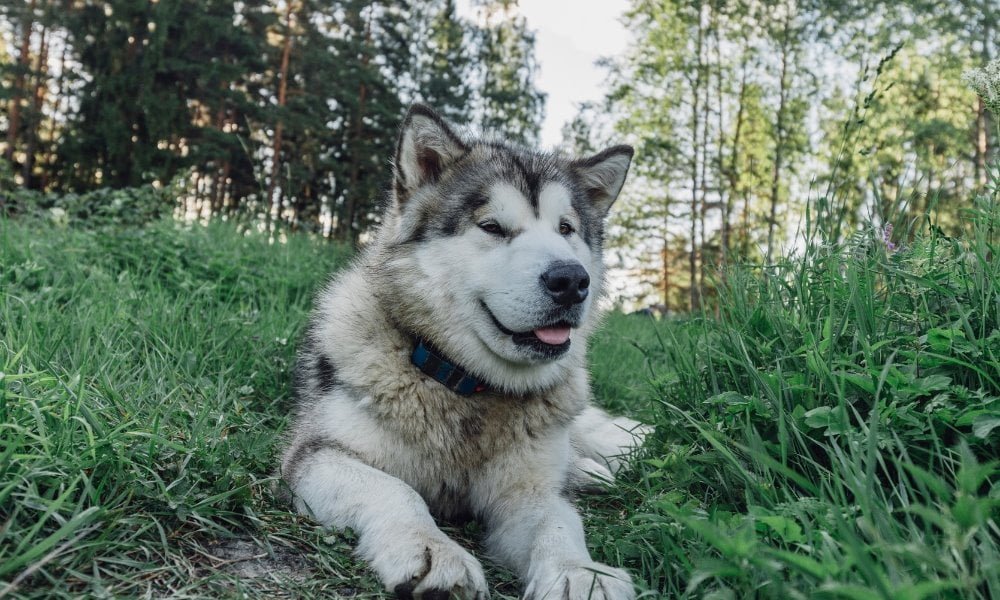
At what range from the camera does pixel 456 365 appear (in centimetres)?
277

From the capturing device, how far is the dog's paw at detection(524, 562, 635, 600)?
185 cm

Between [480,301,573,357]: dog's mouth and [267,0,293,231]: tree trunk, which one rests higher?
[267,0,293,231]: tree trunk

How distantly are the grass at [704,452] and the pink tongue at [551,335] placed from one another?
A: 0.61 meters

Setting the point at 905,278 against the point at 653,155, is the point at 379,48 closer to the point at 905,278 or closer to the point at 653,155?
the point at 653,155

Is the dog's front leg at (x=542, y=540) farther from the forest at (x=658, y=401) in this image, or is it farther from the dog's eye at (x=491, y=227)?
the dog's eye at (x=491, y=227)

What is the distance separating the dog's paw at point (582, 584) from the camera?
6.07 ft

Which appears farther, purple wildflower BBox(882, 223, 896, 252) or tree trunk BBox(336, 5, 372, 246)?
tree trunk BBox(336, 5, 372, 246)

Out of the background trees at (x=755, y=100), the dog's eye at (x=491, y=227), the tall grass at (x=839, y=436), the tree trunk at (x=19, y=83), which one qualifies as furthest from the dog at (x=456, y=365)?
the tree trunk at (x=19, y=83)

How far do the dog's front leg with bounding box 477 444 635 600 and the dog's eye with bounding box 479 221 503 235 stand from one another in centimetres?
101

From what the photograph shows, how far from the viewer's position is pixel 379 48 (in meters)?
21.1

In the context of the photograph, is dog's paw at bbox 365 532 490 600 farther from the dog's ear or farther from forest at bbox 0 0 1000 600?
the dog's ear

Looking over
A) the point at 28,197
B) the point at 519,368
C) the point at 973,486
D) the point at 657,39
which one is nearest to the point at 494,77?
the point at 657,39

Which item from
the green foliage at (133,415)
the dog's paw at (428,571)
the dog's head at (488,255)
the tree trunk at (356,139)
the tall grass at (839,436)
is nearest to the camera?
the tall grass at (839,436)

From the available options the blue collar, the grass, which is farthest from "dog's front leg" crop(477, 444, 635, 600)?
the blue collar
